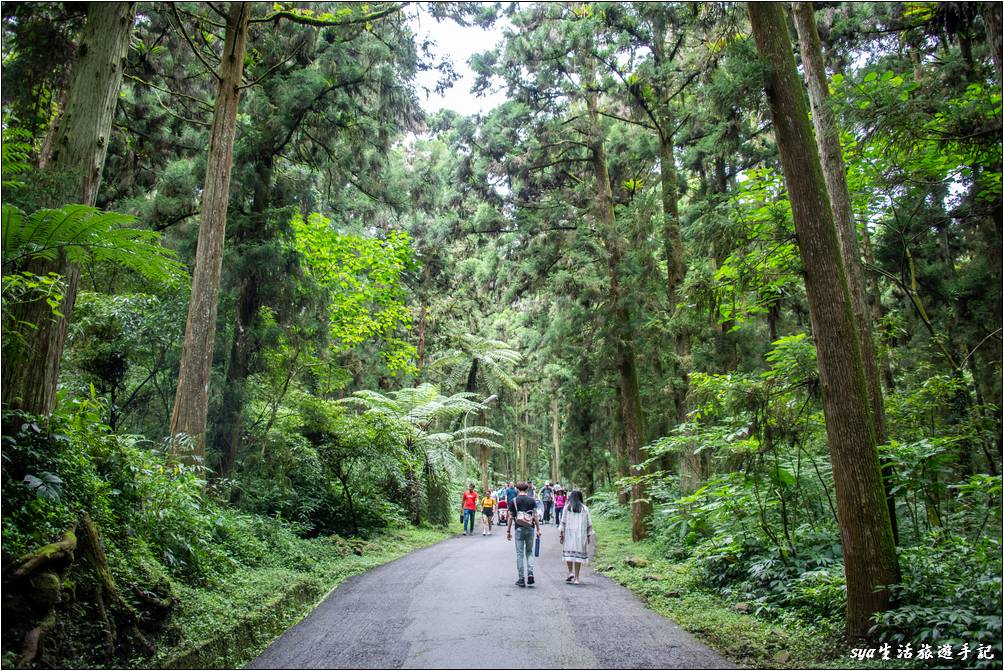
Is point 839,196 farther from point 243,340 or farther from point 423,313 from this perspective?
point 423,313

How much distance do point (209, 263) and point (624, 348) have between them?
9.55 m

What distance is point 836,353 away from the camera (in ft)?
20.1

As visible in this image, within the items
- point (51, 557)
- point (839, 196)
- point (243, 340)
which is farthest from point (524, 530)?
point (243, 340)

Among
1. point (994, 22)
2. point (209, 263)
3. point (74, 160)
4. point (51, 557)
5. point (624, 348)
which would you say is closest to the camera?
point (51, 557)

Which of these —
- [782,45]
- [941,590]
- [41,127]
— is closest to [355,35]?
[41,127]

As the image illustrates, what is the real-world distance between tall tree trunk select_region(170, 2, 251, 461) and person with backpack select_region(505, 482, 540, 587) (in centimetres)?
510

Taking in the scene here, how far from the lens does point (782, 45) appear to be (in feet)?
22.0

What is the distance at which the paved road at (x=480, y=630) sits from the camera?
5289 mm

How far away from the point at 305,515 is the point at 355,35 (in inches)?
421

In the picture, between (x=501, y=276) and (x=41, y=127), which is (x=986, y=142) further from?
(x=501, y=276)

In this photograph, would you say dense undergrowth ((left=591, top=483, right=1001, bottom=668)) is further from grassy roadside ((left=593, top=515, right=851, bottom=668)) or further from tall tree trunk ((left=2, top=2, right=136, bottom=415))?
tall tree trunk ((left=2, top=2, right=136, bottom=415))

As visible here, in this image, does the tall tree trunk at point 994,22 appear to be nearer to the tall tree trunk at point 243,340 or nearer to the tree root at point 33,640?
the tree root at point 33,640

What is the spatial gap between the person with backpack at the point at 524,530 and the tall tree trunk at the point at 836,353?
4.92 m

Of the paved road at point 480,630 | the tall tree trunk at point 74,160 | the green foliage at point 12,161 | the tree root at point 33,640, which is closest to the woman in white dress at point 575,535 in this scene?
the paved road at point 480,630
